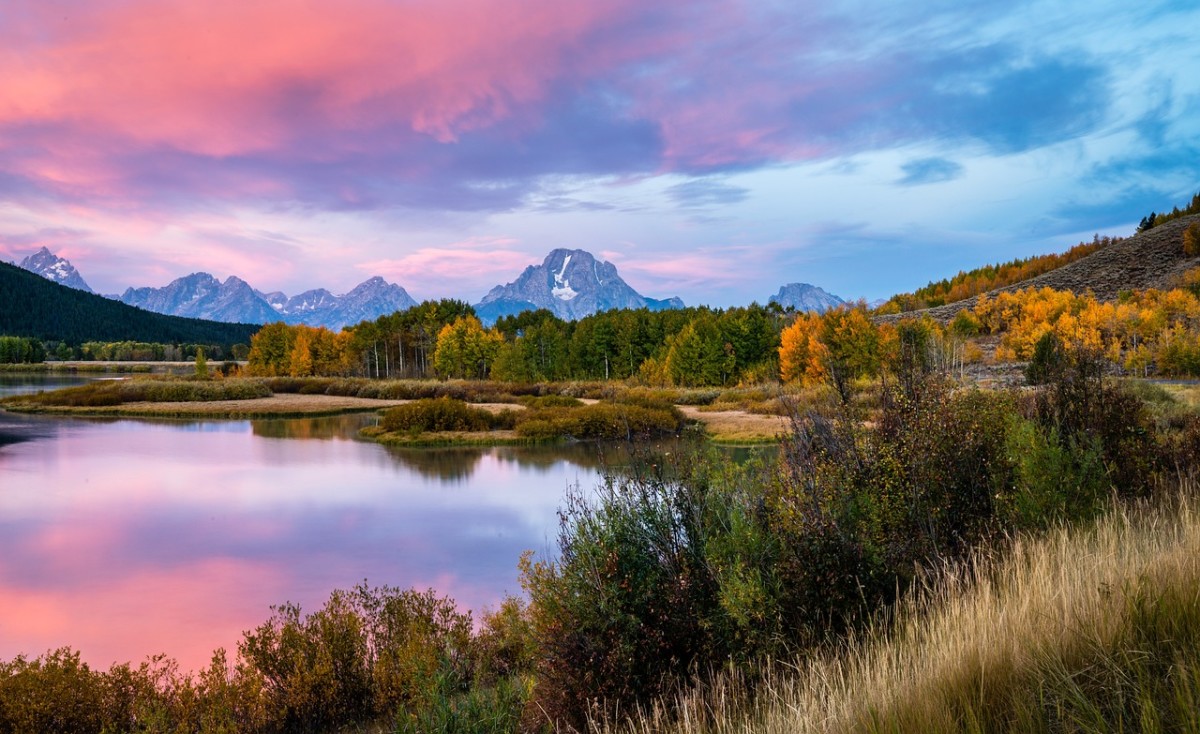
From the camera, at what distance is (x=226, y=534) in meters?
19.3

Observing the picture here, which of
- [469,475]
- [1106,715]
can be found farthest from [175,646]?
[469,475]

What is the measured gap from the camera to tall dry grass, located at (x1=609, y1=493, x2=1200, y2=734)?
9.84 feet

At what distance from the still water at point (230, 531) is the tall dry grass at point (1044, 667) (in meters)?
8.03

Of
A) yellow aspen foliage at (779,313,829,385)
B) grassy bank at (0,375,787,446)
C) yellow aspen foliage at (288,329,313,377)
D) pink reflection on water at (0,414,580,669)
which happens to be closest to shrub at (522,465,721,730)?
pink reflection on water at (0,414,580,669)

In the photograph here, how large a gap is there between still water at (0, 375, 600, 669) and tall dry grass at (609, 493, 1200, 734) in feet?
26.3

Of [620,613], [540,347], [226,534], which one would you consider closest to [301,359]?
[540,347]

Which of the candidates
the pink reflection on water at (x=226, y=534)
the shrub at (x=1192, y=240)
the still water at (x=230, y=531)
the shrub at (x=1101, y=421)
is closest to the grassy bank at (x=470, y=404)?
the still water at (x=230, y=531)

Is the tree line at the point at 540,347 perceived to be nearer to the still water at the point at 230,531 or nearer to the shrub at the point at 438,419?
the shrub at the point at 438,419

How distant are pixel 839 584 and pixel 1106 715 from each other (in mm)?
2556

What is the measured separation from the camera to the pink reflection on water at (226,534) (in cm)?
1280

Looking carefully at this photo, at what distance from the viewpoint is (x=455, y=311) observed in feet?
332

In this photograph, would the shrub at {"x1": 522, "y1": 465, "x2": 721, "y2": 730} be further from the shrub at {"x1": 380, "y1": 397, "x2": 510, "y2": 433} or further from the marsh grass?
the marsh grass

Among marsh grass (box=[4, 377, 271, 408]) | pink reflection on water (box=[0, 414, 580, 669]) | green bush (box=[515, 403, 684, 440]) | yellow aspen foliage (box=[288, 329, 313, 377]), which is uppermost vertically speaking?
yellow aspen foliage (box=[288, 329, 313, 377])

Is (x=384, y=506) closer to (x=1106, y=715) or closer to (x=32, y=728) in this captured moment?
(x=32, y=728)
